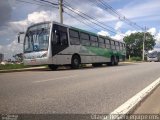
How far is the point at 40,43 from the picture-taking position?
Answer: 2164 cm

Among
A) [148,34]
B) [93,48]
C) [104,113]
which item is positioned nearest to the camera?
[104,113]

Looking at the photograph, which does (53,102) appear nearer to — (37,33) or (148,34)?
(37,33)

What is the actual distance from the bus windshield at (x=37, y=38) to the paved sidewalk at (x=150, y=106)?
13340mm

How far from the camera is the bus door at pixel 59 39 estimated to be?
21562mm

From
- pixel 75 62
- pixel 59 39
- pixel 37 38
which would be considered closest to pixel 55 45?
pixel 59 39

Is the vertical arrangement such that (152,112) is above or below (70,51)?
below

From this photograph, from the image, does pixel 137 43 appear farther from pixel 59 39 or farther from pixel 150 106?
pixel 150 106


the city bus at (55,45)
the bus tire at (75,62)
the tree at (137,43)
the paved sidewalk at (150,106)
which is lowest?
the paved sidewalk at (150,106)

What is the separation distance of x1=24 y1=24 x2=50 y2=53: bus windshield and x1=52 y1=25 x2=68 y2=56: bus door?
474mm

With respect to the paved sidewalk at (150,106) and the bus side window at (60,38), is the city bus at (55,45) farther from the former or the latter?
the paved sidewalk at (150,106)

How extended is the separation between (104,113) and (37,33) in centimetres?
1608

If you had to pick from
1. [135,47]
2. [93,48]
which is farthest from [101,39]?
[135,47]

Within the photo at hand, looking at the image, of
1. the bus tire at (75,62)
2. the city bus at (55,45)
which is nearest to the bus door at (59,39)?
the city bus at (55,45)

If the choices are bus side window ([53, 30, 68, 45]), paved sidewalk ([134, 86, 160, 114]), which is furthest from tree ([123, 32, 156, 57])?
paved sidewalk ([134, 86, 160, 114])
